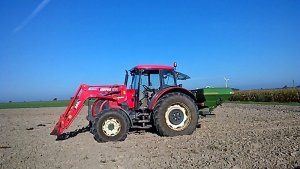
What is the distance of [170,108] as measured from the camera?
11.1 m

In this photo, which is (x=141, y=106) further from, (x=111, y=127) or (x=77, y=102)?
(x=77, y=102)

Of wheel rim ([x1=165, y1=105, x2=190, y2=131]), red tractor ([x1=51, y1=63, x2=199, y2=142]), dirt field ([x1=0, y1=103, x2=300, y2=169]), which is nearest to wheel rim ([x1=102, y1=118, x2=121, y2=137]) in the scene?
red tractor ([x1=51, y1=63, x2=199, y2=142])

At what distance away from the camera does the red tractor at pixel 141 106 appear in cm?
1043

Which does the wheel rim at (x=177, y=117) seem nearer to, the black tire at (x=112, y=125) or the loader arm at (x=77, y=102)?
the black tire at (x=112, y=125)

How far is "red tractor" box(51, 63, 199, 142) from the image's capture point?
34.2ft

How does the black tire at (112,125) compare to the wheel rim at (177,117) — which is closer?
the black tire at (112,125)

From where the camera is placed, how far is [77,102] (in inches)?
436

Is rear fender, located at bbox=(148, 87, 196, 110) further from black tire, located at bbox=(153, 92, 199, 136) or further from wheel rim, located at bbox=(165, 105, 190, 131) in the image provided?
wheel rim, located at bbox=(165, 105, 190, 131)

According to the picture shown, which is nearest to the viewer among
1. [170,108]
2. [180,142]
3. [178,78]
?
[180,142]

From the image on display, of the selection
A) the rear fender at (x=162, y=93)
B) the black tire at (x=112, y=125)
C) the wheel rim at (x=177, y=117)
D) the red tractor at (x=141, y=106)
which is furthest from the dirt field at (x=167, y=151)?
the rear fender at (x=162, y=93)

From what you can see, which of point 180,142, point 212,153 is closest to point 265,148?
point 212,153

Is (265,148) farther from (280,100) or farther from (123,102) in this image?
(280,100)

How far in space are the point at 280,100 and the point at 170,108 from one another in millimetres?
29138

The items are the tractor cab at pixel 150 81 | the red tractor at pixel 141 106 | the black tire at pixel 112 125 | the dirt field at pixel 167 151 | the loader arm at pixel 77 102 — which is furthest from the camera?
the tractor cab at pixel 150 81
